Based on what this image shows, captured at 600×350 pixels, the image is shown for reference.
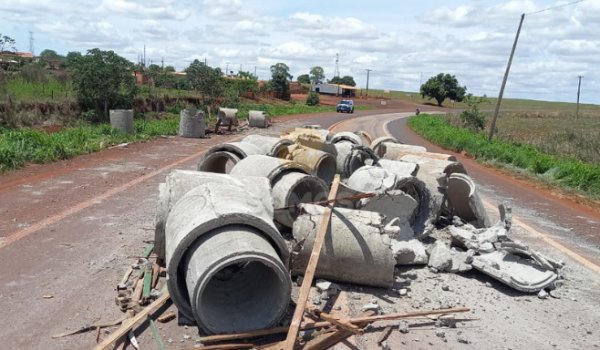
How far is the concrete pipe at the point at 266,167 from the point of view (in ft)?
24.7

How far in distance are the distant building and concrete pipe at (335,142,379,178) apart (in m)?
93.4

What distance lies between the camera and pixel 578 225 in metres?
9.84

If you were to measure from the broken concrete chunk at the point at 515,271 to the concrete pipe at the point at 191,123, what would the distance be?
16929 millimetres

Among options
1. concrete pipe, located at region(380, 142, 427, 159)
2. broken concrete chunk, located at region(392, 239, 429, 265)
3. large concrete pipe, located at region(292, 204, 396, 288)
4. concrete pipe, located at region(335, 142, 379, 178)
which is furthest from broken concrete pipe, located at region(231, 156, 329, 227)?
concrete pipe, located at region(380, 142, 427, 159)

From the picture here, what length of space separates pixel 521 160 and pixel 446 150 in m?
6.61

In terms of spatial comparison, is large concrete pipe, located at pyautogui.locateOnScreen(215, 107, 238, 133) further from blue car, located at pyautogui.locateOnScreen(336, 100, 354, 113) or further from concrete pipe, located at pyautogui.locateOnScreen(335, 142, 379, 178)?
blue car, located at pyautogui.locateOnScreen(336, 100, 354, 113)

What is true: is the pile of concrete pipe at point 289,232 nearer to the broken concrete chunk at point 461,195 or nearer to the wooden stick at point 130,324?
the broken concrete chunk at point 461,195

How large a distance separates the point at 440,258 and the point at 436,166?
3.19 meters

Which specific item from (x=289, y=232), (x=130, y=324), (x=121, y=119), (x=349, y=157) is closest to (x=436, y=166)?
(x=349, y=157)

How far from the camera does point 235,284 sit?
17.3 ft

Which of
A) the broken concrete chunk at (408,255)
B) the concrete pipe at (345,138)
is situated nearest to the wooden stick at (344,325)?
the broken concrete chunk at (408,255)

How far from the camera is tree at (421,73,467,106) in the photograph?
94938 millimetres

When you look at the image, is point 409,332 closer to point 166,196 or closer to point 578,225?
point 166,196

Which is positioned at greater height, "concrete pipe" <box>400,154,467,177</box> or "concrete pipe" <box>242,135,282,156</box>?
"concrete pipe" <box>242,135,282,156</box>
